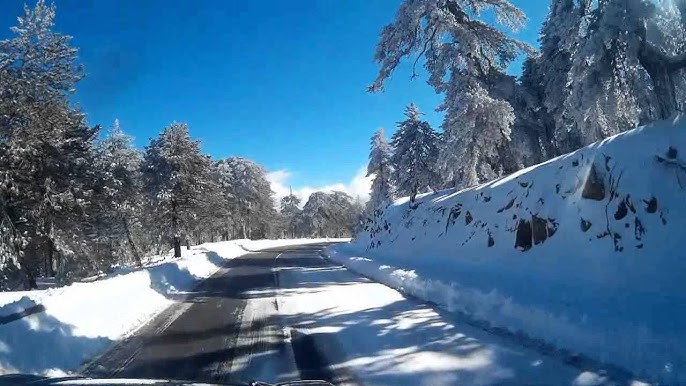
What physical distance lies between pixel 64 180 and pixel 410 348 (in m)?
17.0

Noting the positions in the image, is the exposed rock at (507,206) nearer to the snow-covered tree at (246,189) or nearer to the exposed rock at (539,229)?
the exposed rock at (539,229)

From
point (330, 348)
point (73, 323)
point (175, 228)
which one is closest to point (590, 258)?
point (330, 348)

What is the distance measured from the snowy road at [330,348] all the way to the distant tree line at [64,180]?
9.17 meters

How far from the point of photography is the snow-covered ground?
5289mm

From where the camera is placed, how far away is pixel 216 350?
22.9 ft

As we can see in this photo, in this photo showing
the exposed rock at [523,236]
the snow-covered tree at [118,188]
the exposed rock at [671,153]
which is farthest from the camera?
the snow-covered tree at [118,188]

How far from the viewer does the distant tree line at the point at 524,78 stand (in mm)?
10922

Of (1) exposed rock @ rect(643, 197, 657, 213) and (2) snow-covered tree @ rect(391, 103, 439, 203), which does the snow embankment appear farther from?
(2) snow-covered tree @ rect(391, 103, 439, 203)

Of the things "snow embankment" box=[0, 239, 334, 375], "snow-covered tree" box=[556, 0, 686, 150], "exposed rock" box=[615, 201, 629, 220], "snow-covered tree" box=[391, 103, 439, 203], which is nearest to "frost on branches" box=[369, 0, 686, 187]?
"snow-covered tree" box=[556, 0, 686, 150]

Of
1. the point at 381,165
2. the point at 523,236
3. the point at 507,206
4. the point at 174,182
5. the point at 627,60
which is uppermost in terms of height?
the point at 381,165

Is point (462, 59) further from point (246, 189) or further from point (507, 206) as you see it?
point (246, 189)

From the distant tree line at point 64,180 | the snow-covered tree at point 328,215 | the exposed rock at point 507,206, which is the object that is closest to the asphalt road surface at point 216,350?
the exposed rock at point 507,206

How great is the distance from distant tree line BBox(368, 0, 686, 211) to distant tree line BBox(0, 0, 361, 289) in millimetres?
12794

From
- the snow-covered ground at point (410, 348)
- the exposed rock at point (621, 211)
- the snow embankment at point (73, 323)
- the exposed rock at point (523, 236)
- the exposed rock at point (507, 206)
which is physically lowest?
the snow-covered ground at point (410, 348)
